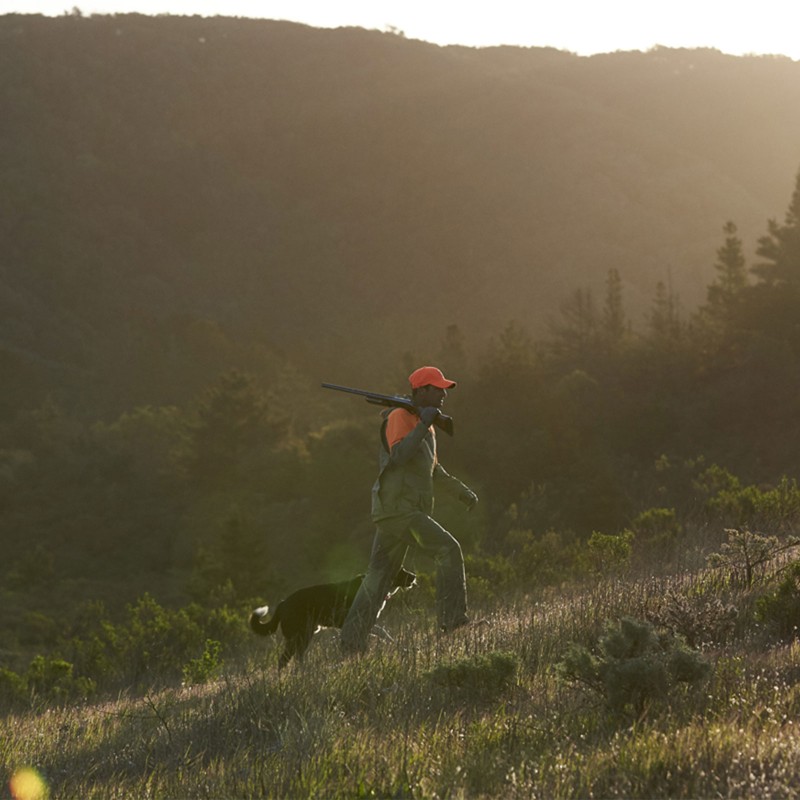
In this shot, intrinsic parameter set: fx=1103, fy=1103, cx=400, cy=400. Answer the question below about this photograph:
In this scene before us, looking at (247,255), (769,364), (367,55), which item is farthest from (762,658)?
(367,55)

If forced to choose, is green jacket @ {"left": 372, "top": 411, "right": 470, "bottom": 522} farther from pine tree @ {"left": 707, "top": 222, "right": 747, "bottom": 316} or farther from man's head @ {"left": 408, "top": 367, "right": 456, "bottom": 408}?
pine tree @ {"left": 707, "top": 222, "right": 747, "bottom": 316}

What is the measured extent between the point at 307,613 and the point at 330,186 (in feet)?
427

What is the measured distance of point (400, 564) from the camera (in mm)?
8008

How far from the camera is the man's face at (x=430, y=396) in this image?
25.8 ft

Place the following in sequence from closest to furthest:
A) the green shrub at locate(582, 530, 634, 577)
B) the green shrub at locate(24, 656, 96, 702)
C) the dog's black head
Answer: the dog's black head, the green shrub at locate(582, 530, 634, 577), the green shrub at locate(24, 656, 96, 702)

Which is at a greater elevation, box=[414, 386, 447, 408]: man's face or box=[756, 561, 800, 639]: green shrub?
box=[414, 386, 447, 408]: man's face

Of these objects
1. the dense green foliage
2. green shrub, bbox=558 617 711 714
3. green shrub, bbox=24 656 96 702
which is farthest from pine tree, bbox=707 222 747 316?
green shrub, bbox=558 617 711 714

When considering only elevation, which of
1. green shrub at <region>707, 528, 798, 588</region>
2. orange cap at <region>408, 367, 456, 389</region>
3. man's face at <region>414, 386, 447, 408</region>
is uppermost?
orange cap at <region>408, 367, 456, 389</region>

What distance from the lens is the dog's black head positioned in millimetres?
8172

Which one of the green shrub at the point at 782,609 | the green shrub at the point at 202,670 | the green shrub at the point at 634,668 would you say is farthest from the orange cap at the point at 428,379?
the green shrub at the point at 202,670

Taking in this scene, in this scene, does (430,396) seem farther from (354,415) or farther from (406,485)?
(354,415)

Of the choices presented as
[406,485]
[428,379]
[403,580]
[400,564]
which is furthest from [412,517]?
[428,379]

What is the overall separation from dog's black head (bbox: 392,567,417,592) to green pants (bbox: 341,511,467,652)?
132 mm

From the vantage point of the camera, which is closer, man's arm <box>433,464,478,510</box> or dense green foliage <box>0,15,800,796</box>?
dense green foliage <box>0,15,800,796</box>
